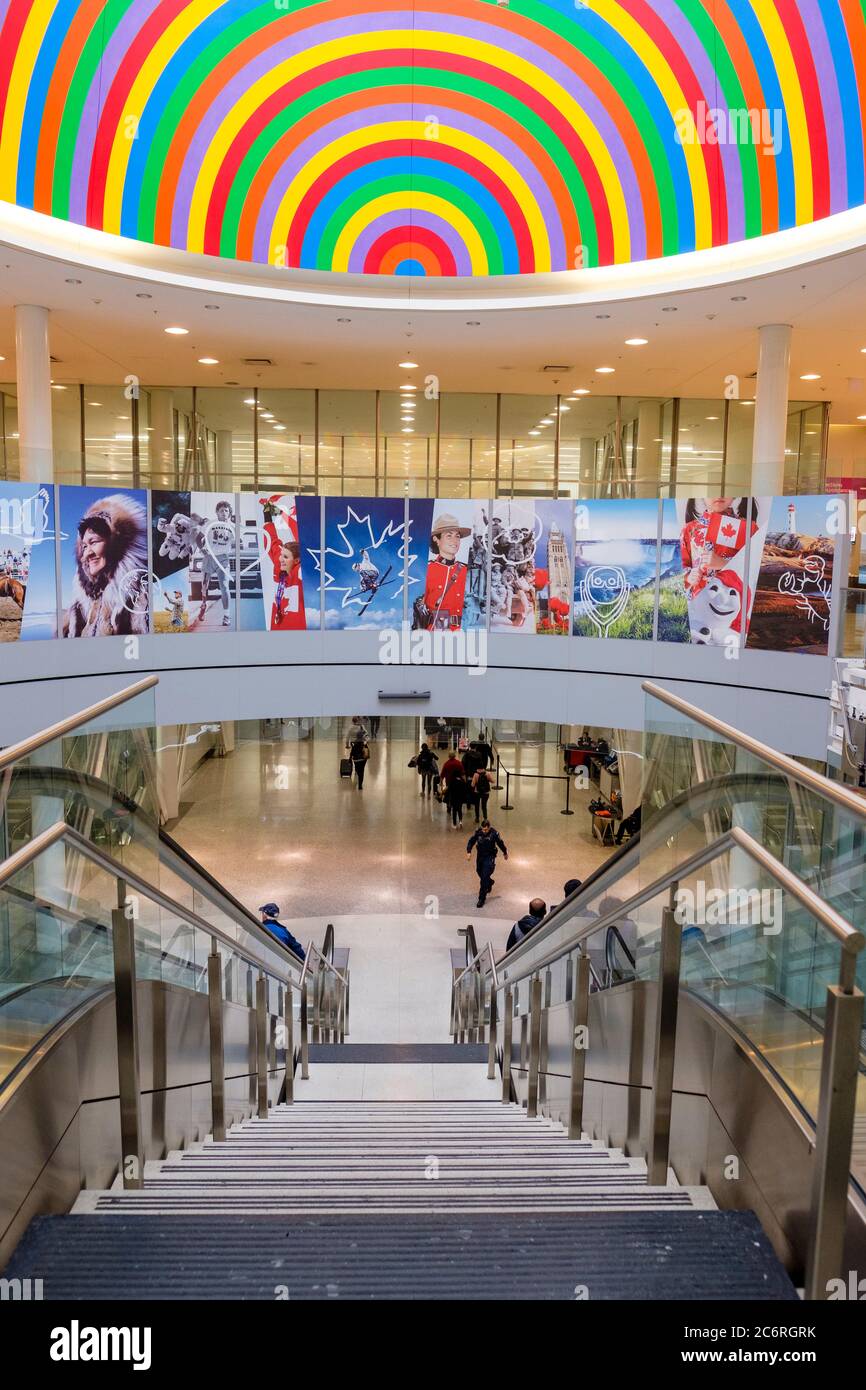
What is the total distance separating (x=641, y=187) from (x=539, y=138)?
1312 mm

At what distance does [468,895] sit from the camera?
13773 mm

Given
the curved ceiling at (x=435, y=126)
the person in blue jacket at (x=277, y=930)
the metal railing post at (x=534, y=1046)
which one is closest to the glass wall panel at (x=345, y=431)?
the curved ceiling at (x=435, y=126)

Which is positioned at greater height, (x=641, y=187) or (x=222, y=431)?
(x=641, y=187)

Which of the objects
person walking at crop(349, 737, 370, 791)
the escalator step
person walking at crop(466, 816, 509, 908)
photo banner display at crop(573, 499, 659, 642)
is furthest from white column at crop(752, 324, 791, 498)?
the escalator step

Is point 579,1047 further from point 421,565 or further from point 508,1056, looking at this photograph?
point 421,565

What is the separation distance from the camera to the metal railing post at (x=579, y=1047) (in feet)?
14.5

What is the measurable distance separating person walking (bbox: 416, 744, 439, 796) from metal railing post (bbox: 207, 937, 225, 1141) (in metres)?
12.8

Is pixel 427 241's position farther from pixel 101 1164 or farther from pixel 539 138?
pixel 101 1164

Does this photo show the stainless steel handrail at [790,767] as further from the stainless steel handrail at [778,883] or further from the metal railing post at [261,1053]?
the metal railing post at [261,1053]

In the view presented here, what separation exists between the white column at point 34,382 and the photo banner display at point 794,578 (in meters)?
8.64

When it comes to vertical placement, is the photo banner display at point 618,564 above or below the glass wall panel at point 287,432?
below

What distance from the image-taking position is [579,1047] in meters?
4.52
